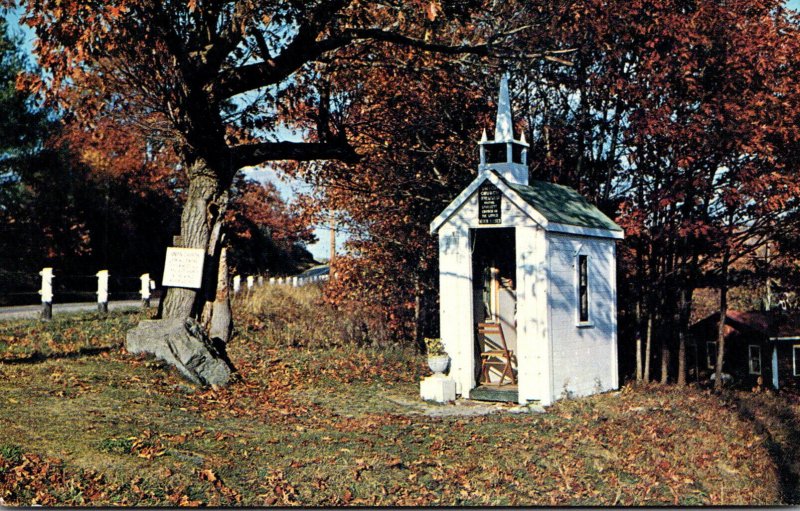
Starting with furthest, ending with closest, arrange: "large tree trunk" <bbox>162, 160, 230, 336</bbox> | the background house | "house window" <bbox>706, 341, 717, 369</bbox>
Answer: "house window" <bbox>706, 341, 717, 369</bbox> < the background house < "large tree trunk" <bbox>162, 160, 230, 336</bbox>

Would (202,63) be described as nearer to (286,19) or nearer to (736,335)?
(286,19)

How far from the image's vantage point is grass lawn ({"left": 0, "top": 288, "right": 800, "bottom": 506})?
21.8ft

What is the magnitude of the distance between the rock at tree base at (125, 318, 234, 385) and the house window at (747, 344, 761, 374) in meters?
17.0

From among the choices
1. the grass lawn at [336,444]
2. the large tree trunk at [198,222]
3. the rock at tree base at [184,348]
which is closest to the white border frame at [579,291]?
the grass lawn at [336,444]

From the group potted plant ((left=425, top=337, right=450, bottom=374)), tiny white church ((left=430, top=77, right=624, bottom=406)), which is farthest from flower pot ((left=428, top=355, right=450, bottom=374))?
tiny white church ((left=430, top=77, right=624, bottom=406))

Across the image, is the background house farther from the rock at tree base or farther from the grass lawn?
the rock at tree base

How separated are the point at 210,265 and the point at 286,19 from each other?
3636 millimetres

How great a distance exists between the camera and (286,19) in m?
10.3

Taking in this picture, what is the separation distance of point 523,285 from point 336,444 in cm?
407

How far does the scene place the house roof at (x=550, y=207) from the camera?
36.5 ft

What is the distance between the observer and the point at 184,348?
419 inches

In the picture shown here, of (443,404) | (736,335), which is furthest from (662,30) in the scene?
(736,335)

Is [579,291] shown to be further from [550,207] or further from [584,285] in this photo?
[550,207]

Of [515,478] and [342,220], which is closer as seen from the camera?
[515,478]
